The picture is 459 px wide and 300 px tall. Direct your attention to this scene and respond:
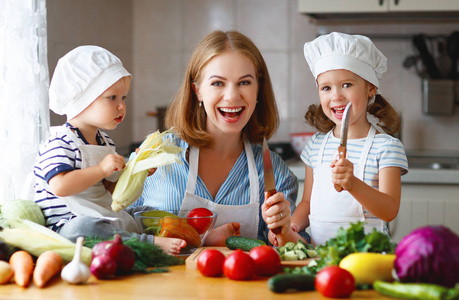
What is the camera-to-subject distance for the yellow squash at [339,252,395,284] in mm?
1098

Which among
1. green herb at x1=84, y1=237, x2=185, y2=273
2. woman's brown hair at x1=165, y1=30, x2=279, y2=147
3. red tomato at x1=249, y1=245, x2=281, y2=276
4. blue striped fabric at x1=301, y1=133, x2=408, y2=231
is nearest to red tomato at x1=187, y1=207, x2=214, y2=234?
green herb at x1=84, y1=237, x2=185, y2=273

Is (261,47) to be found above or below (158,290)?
above

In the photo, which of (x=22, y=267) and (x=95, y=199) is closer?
(x=22, y=267)

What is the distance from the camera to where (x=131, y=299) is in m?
1.05

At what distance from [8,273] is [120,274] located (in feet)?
0.76

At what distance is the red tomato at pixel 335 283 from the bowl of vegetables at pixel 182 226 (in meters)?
0.42

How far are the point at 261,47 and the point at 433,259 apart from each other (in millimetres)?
2661

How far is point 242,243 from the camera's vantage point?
4.58ft

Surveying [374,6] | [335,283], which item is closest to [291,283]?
[335,283]

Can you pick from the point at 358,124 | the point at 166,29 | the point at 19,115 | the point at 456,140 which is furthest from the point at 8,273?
the point at 456,140

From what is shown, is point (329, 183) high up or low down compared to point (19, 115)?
down

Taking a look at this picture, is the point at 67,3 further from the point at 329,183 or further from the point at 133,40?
the point at 329,183

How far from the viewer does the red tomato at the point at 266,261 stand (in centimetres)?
121

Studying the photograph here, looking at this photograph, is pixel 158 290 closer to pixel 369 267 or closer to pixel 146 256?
pixel 146 256
